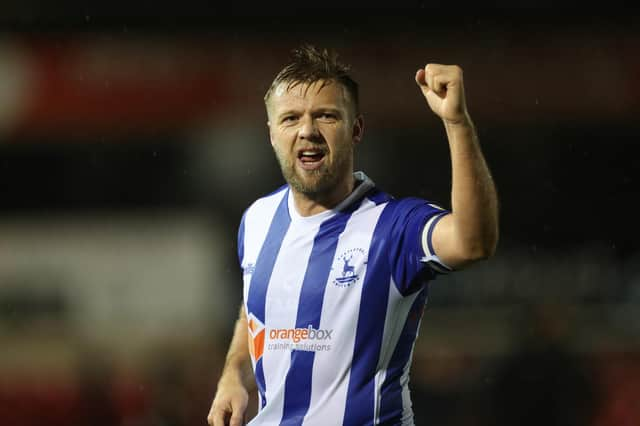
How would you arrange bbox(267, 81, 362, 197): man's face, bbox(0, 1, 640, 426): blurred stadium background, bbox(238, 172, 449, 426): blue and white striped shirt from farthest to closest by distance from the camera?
bbox(0, 1, 640, 426): blurred stadium background → bbox(267, 81, 362, 197): man's face → bbox(238, 172, 449, 426): blue and white striped shirt

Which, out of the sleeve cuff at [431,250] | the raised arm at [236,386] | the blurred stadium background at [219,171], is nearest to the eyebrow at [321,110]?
the sleeve cuff at [431,250]

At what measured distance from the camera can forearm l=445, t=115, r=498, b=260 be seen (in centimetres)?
245

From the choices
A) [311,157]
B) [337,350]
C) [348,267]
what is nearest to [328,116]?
[311,157]

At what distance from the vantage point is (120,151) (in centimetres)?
938

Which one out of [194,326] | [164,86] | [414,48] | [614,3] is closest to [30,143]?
[164,86]

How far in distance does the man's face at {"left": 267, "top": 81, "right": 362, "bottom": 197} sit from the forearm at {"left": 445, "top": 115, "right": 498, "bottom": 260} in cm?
55

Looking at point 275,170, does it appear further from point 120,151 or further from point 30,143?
point 30,143

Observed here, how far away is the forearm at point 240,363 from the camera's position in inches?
129

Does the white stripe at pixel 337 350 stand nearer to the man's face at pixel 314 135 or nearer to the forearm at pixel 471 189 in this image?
the man's face at pixel 314 135

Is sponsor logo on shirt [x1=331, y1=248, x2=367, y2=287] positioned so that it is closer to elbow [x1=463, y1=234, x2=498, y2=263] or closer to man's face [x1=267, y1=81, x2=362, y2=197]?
man's face [x1=267, y1=81, x2=362, y2=197]

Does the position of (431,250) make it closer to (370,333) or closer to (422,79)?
(370,333)

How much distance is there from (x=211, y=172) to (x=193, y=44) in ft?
3.83

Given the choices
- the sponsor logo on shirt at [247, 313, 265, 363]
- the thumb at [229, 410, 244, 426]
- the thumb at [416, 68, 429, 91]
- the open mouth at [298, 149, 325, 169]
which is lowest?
the thumb at [229, 410, 244, 426]

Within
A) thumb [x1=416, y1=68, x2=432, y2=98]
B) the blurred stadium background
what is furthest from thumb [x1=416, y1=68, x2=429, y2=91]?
the blurred stadium background
